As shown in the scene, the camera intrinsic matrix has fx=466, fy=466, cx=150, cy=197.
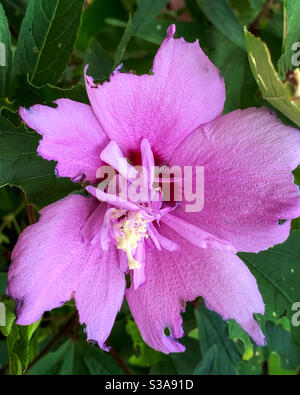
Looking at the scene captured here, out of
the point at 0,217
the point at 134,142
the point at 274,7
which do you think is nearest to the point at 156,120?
the point at 134,142

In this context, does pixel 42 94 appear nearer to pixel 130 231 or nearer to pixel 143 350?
pixel 130 231

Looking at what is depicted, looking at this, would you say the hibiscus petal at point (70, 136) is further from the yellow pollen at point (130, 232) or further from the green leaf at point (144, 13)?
the green leaf at point (144, 13)

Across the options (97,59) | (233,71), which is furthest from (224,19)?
(97,59)

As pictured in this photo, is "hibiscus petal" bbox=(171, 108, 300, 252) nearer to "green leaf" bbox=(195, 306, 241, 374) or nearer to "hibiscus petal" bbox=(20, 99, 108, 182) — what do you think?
"hibiscus petal" bbox=(20, 99, 108, 182)

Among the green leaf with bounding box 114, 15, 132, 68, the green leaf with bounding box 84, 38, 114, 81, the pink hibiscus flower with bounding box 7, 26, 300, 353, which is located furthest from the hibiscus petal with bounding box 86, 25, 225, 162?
the green leaf with bounding box 84, 38, 114, 81

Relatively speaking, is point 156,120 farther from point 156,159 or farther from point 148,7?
point 148,7
